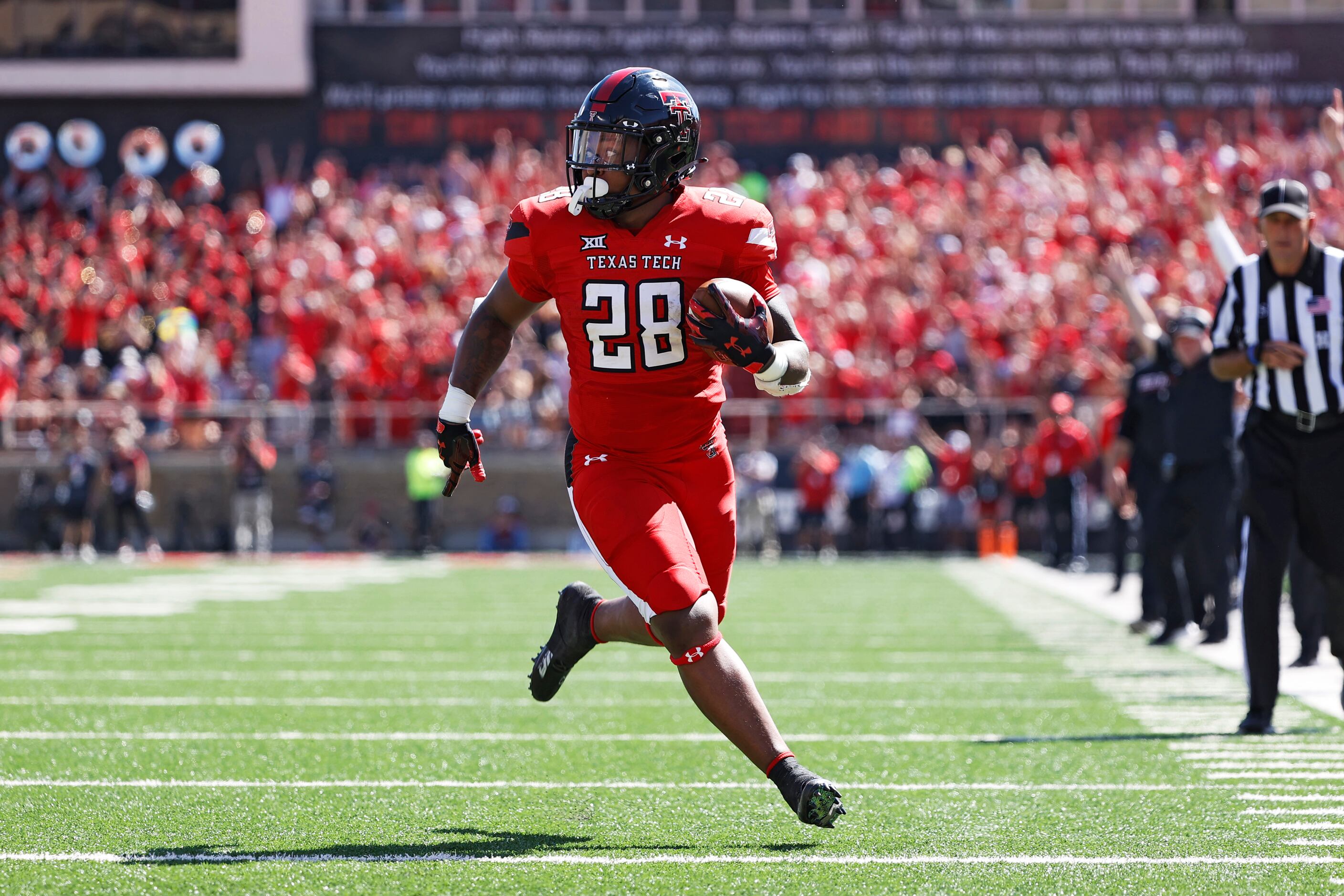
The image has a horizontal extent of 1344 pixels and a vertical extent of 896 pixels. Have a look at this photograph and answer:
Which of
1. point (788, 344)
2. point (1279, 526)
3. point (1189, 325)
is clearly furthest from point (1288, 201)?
point (1189, 325)

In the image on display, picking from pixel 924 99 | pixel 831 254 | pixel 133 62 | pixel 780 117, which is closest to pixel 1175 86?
pixel 924 99

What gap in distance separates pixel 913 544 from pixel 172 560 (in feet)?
24.5

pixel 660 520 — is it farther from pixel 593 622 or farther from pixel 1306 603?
pixel 1306 603

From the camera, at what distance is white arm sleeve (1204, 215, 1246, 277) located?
6.16 metres

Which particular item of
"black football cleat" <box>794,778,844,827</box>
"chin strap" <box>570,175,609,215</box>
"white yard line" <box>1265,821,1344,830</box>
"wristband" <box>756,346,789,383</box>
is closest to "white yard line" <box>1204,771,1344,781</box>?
"white yard line" <box>1265,821,1344,830</box>

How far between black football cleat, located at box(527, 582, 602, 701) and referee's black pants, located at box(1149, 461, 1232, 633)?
14.1ft

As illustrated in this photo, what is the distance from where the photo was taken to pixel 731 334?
12.6 ft

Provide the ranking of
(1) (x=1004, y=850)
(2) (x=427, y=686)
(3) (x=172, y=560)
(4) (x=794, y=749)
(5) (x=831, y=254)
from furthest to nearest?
(5) (x=831, y=254) < (3) (x=172, y=560) < (2) (x=427, y=686) < (4) (x=794, y=749) < (1) (x=1004, y=850)

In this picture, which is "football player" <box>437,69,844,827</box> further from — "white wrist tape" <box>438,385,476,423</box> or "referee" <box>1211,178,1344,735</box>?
"referee" <box>1211,178,1344,735</box>

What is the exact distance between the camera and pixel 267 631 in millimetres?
9562

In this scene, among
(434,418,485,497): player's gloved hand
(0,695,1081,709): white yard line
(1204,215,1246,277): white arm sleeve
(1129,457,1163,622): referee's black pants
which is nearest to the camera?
(434,418,485,497): player's gloved hand

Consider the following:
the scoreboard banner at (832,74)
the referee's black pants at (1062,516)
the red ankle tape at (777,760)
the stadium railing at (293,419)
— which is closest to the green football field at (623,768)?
the red ankle tape at (777,760)

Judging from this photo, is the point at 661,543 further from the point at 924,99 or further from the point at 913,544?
the point at 924,99

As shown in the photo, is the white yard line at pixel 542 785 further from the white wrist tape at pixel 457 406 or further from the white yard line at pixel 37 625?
the white yard line at pixel 37 625
